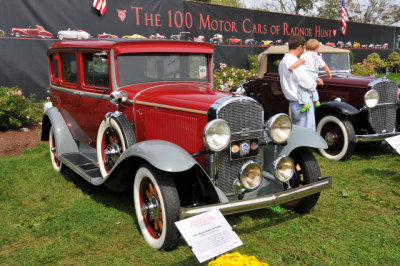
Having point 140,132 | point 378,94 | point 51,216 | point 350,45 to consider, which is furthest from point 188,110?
point 350,45

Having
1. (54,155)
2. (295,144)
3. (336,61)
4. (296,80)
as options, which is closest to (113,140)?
(54,155)

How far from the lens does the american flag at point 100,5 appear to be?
24.8 ft

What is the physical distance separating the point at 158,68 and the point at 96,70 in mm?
704

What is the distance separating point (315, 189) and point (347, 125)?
7.81ft

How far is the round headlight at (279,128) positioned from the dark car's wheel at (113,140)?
123cm

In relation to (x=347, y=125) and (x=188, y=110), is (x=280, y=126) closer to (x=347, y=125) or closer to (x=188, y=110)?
(x=188, y=110)

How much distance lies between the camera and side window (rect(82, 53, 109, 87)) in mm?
3504

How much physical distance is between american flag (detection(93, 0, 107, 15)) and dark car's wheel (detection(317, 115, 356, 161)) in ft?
17.9

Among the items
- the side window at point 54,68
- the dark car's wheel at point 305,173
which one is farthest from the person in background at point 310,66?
the side window at point 54,68

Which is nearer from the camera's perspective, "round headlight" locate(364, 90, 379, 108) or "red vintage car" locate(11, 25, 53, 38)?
"round headlight" locate(364, 90, 379, 108)

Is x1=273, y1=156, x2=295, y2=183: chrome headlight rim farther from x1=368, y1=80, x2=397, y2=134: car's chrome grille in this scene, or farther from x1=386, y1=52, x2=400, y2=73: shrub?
x1=386, y1=52, x2=400, y2=73: shrub

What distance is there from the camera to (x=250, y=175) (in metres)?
2.70

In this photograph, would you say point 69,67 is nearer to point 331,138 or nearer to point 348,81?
point 331,138

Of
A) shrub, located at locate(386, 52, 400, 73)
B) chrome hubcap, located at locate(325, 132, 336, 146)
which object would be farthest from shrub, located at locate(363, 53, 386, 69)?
chrome hubcap, located at locate(325, 132, 336, 146)
